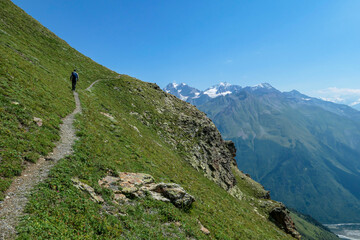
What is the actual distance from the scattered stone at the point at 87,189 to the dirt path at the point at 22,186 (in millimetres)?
2006

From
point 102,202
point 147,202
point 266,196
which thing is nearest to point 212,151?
point 266,196

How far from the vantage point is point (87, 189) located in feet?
44.3

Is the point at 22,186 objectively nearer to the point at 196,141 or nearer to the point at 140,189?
the point at 140,189

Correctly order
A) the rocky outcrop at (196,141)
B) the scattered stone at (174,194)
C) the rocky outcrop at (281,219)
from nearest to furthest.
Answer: the scattered stone at (174,194)
the rocky outcrop at (196,141)
the rocky outcrop at (281,219)

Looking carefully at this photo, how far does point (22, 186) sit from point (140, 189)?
8.69m

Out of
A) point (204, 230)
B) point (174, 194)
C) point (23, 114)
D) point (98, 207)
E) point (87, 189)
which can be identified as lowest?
point (98, 207)

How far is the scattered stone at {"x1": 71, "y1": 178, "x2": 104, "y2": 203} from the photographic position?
523 inches

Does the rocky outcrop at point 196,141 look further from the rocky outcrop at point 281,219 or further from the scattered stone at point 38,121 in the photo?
the scattered stone at point 38,121

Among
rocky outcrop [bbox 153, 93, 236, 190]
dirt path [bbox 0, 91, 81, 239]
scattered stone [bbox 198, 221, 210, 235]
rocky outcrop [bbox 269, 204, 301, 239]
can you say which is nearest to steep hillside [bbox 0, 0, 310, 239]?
scattered stone [bbox 198, 221, 210, 235]

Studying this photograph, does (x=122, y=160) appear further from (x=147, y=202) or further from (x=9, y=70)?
(x=9, y=70)

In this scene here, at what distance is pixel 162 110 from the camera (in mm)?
57781

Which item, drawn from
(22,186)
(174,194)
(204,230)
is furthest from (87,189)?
(204,230)

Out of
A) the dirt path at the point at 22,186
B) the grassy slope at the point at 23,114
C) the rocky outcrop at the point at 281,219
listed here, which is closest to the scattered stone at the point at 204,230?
the dirt path at the point at 22,186

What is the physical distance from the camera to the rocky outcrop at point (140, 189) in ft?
51.4
